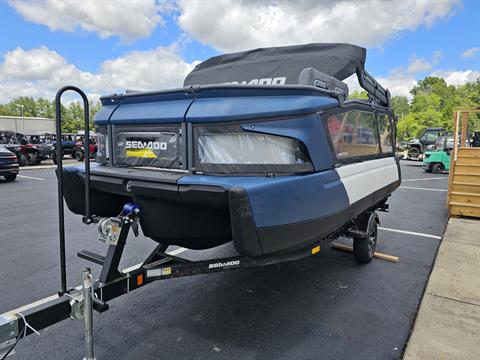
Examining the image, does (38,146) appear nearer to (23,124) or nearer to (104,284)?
(104,284)

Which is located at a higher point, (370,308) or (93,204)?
(93,204)

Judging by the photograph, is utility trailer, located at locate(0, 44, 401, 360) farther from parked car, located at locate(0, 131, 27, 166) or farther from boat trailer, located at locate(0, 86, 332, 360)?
parked car, located at locate(0, 131, 27, 166)

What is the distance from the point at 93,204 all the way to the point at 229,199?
1720 millimetres

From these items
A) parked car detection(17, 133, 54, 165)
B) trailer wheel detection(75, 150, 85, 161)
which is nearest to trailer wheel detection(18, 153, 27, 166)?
parked car detection(17, 133, 54, 165)

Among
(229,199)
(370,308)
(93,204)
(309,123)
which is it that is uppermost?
(309,123)

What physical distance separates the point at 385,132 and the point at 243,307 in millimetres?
2972

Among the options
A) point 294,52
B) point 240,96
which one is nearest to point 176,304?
point 240,96

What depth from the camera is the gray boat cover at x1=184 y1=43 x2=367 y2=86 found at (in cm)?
411

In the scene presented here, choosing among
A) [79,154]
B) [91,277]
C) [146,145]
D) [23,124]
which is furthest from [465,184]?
[23,124]

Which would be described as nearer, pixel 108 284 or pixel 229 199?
pixel 229 199

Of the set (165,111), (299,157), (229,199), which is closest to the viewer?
(229,199)

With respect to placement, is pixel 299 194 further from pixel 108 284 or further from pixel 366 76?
pixel 366 76

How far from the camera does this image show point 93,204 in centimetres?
335

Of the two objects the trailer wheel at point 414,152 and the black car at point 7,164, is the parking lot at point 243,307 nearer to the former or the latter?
the black car at point 7,164
